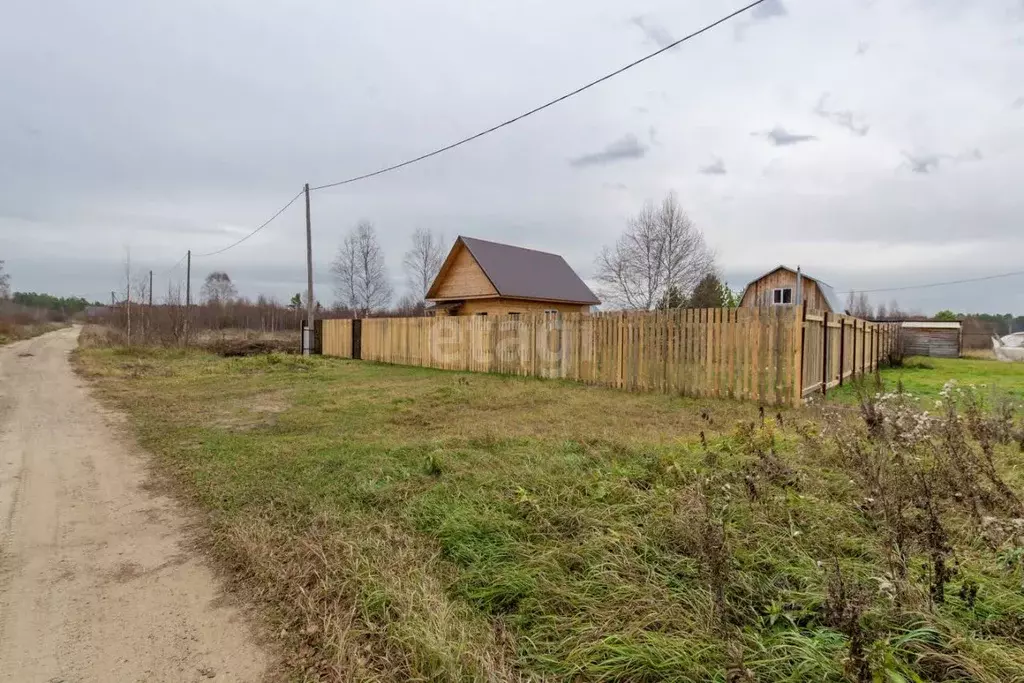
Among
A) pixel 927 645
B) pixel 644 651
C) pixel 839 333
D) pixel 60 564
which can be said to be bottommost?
pixel 60 564

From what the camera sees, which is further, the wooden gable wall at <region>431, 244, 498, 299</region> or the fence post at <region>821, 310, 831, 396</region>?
the wooden gable wall at <region>431, 244, 498, 299</region>

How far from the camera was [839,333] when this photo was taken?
1058 centimetres

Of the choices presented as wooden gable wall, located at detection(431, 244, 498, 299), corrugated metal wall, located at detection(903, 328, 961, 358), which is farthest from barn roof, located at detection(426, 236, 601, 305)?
corrugated metal wall, located at detection(903, 328, 961, 358)

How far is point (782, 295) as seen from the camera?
29.6 metres

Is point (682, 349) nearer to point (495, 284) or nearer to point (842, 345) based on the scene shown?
point (842, 345)

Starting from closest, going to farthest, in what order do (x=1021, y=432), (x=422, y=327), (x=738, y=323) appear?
(x=1021, y=432) < (x=738, y=323) < (x=422, y=327)

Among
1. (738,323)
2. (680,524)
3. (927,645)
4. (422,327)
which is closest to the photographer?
(927,645)

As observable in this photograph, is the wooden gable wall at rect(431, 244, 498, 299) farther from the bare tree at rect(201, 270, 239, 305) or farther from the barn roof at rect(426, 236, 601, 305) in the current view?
the bare tree at rect(201, 270, 239, 305)

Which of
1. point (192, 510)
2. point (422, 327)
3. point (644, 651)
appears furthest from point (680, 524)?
point (422, 327)

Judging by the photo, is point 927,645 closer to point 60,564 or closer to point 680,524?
point 680,524

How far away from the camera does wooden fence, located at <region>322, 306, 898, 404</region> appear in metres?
8.33

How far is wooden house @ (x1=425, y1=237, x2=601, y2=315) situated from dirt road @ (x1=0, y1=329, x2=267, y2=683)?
1547cm

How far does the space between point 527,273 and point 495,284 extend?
3687 millimetres

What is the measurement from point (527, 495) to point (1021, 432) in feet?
16.2
